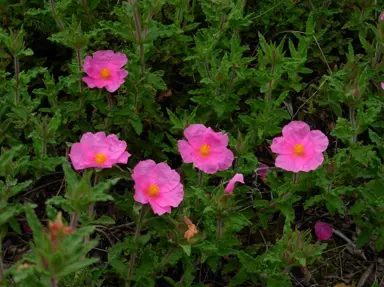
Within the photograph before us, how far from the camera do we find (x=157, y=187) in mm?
2559

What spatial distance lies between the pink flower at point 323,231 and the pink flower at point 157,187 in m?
0.86

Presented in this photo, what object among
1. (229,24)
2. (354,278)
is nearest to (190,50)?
(229,24)

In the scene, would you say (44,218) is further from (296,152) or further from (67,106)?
(296,152)

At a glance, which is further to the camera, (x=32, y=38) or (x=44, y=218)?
(x=32, y=38)

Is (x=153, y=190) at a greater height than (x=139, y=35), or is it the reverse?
(x=139, y=35)

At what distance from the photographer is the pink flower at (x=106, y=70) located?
9.89ft

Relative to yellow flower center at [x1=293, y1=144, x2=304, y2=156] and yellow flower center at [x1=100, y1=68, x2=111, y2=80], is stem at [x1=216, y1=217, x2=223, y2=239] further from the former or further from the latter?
yellow flower center at [x1=100, y1=68, x2=111, y2=80]

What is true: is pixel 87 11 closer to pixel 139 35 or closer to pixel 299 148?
pixel 139 35

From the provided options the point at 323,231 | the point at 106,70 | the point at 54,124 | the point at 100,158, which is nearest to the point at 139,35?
the point at 106,70

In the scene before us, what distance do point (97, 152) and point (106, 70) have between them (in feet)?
1.79

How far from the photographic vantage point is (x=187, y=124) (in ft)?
9.75

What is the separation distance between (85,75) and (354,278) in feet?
5.53

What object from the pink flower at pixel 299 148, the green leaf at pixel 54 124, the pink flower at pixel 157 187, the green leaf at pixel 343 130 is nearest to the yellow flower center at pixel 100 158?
the pink flower at pixel 157 187

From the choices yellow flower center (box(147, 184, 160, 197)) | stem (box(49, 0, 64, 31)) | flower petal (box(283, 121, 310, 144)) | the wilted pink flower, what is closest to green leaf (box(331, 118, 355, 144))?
flower petal (box(283, 121, 310, 144))
